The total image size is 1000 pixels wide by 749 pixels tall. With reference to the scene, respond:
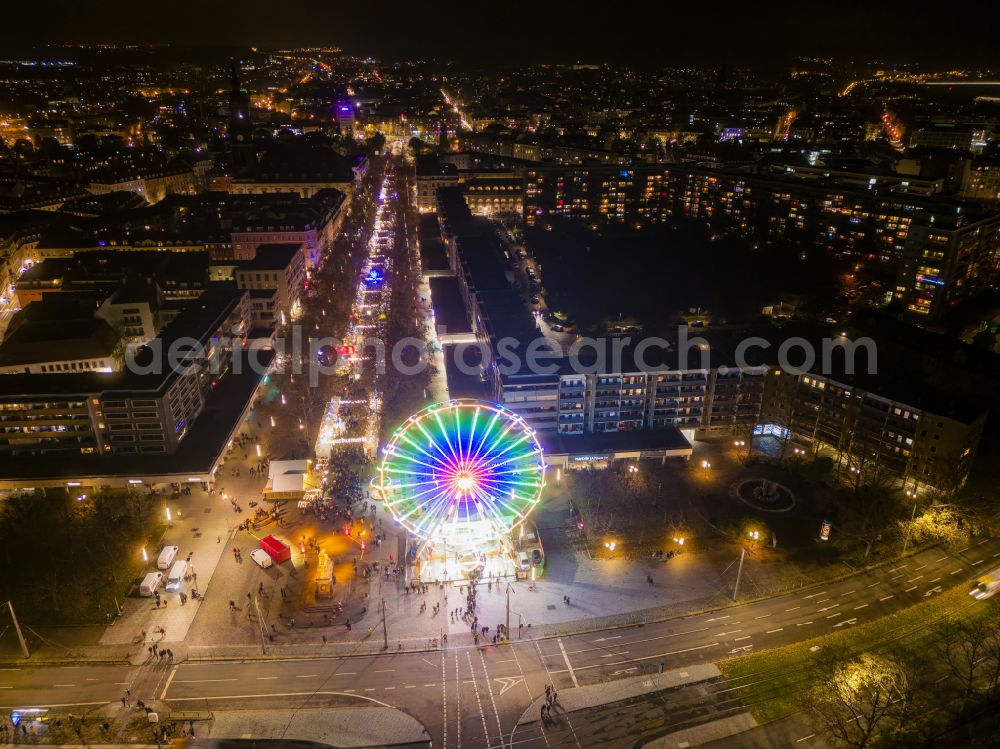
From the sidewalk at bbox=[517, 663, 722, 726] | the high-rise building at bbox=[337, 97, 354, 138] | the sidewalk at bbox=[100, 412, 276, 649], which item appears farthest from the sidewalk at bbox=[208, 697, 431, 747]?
the high-rise building at bbox=[337, 97, 354, 138]

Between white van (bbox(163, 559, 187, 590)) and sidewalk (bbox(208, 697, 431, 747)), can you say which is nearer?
sidewalk (bbox(208, 697, 431, 747))

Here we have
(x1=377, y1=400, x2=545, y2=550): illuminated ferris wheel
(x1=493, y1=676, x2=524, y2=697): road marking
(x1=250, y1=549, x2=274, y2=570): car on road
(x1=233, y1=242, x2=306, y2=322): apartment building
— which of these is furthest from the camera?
(x1=233, y1=242, x2=306, y2=322): apartment building

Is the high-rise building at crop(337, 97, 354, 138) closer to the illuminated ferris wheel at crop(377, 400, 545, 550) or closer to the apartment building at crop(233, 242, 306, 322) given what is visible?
the apartment building at crop(233, 242, 306, 322)

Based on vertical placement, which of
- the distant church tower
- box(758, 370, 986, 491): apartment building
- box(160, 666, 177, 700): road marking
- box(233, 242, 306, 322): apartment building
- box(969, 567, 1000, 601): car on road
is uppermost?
the distant church tower

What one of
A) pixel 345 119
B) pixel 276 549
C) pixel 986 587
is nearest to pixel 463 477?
pixel 276 549

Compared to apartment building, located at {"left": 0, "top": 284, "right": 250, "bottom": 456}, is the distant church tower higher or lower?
higher

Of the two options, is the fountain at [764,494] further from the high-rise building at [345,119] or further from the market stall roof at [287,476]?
the high-rise building at [345,119]

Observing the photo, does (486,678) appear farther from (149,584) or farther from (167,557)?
(167,557)
